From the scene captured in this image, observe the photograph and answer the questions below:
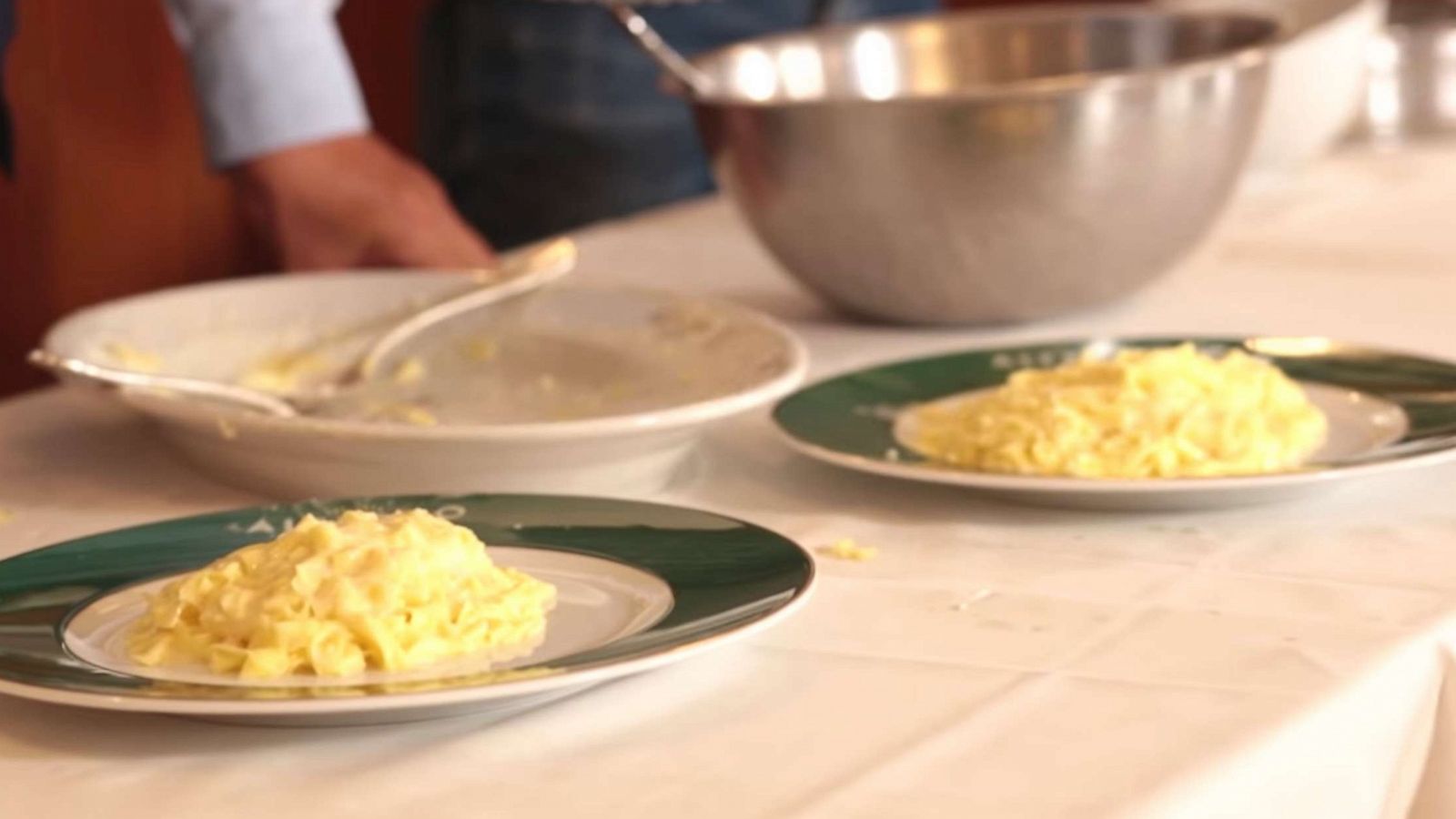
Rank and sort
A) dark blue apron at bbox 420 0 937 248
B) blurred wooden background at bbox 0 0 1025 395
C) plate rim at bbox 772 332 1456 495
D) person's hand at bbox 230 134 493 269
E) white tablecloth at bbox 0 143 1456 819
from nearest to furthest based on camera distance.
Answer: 1. white tablecloth at bbox 0 143 1456 819
2. plate rim at bbox 772 332 1456 495
3. person's hand at bbox 230 134 493 269
4. dark blue apron at bbox 420 0 937 248
5. blurred wooden background at bbox 0 0 1025 395

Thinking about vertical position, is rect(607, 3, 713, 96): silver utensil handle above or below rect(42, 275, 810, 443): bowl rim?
above

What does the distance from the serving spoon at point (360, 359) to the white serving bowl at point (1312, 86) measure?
612mm

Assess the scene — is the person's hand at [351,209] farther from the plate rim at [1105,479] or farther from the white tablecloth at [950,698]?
the plate rim at [1105,479]

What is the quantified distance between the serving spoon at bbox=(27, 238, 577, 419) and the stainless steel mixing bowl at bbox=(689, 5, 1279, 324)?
133 mm

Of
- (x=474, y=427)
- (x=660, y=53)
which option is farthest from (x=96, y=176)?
(x=474, y=427)

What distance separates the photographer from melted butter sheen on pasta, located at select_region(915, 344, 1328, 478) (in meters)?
0.77

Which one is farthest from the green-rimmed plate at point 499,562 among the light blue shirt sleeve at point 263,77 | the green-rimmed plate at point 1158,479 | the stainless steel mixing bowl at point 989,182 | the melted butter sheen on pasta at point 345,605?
the light blue shirt sleeve at point 263,77

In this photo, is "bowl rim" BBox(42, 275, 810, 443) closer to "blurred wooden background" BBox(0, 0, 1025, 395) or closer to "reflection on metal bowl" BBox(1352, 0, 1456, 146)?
"reflection on metal bowl" BBox(1352, 0, 1456, 146)

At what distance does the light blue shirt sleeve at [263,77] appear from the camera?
144cm

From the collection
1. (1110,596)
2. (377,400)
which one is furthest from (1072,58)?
(1110,596)

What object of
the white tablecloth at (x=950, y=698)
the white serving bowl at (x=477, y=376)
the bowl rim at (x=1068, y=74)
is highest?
the bowl rim at (x=1068, y=74)

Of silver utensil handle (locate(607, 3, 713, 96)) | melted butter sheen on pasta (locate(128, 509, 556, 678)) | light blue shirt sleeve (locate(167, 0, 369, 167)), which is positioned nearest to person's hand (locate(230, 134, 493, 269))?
light blue shirt sleeve (locate(167, 0, 369, 167))

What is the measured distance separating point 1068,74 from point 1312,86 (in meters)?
0.26

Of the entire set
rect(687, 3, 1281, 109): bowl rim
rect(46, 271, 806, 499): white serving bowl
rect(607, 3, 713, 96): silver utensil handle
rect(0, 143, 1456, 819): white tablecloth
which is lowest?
rect(0, 143, 1456, 819): white tablecloth
